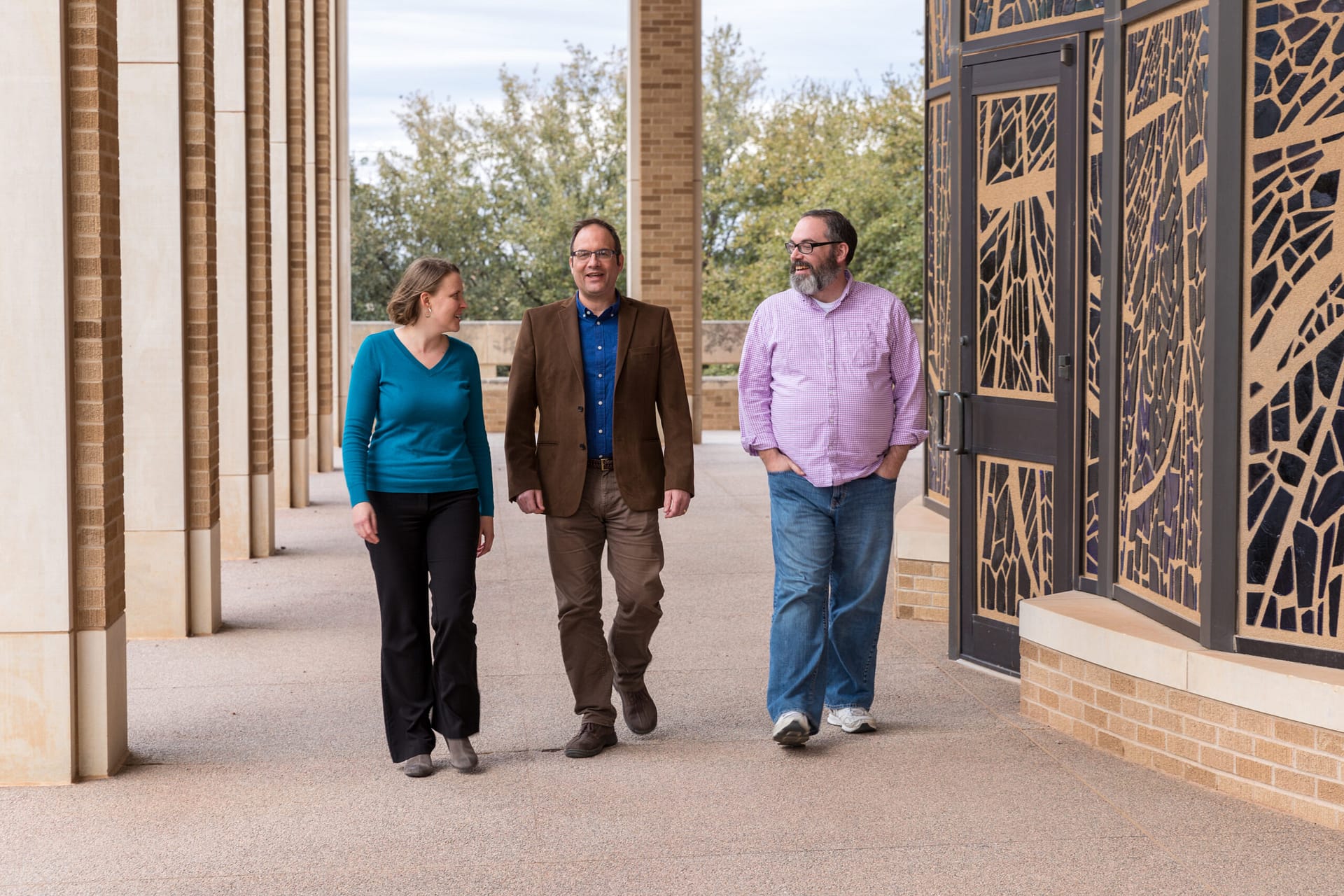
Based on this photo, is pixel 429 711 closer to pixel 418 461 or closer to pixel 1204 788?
pixel 418 461

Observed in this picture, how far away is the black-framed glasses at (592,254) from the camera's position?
5.13 m

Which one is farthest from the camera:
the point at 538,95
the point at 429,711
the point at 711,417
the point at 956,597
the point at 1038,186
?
the point at 538,95

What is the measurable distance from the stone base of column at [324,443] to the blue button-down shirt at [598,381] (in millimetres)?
10597

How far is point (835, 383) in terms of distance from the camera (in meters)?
5.29

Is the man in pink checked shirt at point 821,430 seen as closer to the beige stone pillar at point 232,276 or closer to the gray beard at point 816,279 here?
the gray beard at point 816,279

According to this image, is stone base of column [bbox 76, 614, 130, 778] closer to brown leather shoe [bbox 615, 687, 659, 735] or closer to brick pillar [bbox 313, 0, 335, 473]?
brown leather shoe [bbox 615, 687, 659, 735]

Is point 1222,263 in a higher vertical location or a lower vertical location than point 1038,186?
lower

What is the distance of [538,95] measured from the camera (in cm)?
3198

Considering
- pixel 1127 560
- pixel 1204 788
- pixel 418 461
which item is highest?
pixel 418 461

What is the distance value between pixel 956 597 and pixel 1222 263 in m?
2.41

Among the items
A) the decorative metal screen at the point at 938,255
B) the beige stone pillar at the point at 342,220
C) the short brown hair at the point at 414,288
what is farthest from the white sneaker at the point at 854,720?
the beige stone pillar at the point at 342,220

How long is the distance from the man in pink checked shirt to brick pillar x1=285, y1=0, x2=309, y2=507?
7.80 m

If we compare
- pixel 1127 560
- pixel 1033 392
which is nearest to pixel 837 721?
pixel 1127 560

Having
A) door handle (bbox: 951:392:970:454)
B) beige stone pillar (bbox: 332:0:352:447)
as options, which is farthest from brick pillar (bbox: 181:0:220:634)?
beige stone pillar (bbox: 332:0:352:447)
